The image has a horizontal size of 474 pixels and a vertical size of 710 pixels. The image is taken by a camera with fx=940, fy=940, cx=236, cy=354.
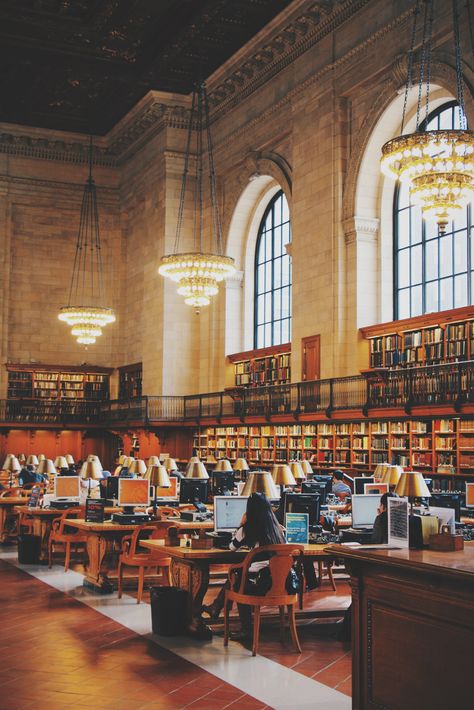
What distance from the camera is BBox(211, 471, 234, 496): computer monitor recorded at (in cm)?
1283

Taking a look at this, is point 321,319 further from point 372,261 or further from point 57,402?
point 57,402

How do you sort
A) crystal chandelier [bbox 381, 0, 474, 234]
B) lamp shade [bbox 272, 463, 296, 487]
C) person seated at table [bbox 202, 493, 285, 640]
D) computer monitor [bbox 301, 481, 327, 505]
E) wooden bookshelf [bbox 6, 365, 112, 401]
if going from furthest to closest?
wooden bookshelf [bbox 6, 365, 112, 401], computer monitor [bbox 301, 481, 327, 505], crystal chandelier [bbox 381, 0, 474, 234], lamp shade [bbox 272, 463, 296, 487], person seated at table [bbox 202, 493, 285, 640]

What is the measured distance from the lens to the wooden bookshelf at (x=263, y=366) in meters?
21.0

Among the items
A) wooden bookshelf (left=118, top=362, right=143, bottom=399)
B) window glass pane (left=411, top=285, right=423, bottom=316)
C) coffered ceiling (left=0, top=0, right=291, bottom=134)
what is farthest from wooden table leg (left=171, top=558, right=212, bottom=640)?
wooden bookshelf (left=118, top=362, right=143, bottom=399)

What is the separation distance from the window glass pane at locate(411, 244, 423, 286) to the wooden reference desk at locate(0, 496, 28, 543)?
8532 mm

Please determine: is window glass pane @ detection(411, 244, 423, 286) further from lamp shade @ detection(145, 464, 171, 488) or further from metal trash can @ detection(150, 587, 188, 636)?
metal trash can @ detection(150, 587, 188, 636)

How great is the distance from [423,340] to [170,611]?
1008 centimetres

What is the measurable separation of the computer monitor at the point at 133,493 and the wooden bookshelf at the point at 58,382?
1811 cm

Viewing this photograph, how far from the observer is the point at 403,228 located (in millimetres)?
18016

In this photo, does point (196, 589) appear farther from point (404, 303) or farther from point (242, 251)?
point (242, 251)

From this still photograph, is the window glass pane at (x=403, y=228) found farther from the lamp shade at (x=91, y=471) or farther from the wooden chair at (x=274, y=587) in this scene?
the wooden chair at (x=274, y=587)

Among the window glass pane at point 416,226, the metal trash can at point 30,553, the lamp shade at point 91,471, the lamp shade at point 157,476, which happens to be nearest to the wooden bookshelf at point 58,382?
the window glass pane at point 416,226

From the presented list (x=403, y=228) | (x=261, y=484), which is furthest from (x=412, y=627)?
→ (x=403, y=228)

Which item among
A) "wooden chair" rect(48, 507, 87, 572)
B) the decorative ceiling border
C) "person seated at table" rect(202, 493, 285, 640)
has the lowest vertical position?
"wooden chair" rect(48, 507, 87, 572)
